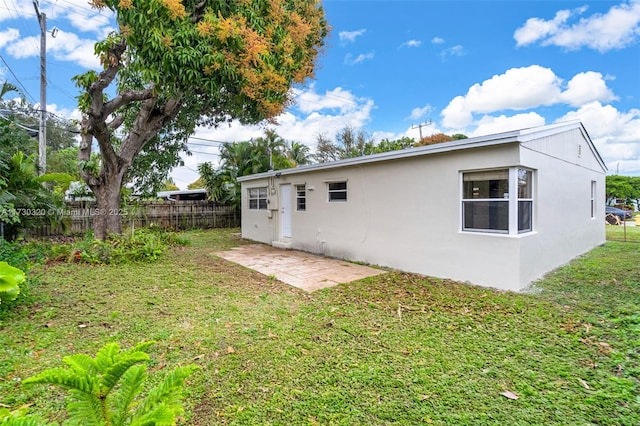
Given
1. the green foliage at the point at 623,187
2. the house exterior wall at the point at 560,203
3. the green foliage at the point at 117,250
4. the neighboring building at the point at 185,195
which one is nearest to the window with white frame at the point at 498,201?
the house exterior wall at the point at 560,203

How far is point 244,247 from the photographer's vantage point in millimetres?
10781

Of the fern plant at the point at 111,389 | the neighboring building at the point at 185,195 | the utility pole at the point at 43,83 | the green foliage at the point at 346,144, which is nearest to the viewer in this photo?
the fern plant at the point at 111,389

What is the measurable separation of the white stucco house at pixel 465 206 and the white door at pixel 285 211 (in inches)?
25.8

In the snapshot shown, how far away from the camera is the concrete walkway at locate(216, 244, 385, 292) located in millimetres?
6363

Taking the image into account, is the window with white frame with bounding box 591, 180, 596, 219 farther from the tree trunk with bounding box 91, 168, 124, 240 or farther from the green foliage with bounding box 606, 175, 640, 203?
the green foliage with bounding box 606, 175, 640, 203

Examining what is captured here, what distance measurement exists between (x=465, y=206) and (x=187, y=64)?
594cm

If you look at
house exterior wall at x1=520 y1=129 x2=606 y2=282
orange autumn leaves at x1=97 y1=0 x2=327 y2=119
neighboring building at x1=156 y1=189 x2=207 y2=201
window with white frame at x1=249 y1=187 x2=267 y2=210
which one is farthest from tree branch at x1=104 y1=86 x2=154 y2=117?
neighboring building at x1=156 y1=189 x2=207 y2=201

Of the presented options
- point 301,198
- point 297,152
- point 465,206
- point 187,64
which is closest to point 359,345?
point 465,206

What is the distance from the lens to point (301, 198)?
1030 centimetres

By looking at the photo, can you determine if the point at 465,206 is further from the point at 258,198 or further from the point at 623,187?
the point at 623,187

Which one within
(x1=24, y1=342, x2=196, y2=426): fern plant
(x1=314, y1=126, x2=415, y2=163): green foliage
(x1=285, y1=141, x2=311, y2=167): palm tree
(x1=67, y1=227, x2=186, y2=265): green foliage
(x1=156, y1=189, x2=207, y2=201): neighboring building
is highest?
(x1=314, y1=126, x2=415, y2=163): green foliage

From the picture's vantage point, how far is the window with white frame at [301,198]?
32.9 ft

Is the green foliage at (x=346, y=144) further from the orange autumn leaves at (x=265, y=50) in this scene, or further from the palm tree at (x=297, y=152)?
the orange autumn leaves at (x=265, y=50)

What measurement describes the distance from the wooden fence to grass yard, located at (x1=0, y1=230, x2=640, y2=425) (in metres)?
7.02
